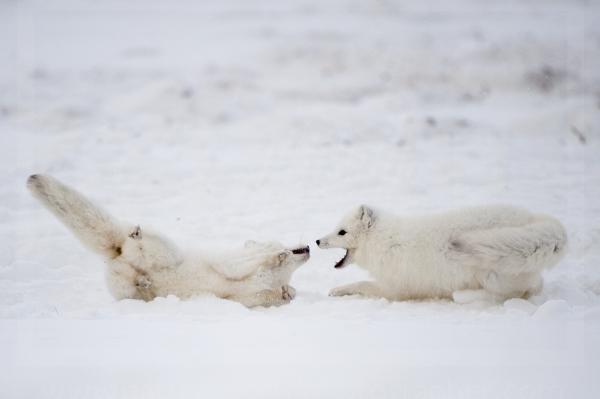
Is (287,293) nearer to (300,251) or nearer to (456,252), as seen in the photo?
(300,251)

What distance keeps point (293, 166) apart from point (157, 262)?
547cm

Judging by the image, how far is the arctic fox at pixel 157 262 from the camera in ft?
17.2

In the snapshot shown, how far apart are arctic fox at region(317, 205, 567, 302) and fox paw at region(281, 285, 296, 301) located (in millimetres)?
388

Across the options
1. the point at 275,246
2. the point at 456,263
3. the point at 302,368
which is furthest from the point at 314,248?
the point at 302,368

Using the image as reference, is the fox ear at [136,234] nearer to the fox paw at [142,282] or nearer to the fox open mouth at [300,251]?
the fox paw at [142,282]

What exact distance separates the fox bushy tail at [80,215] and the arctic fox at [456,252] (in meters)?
2.04

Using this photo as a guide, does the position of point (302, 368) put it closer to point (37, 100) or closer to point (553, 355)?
point (553, 355)

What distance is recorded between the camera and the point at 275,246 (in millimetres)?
6164

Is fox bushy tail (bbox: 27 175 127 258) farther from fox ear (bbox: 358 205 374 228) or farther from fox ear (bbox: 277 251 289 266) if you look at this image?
fox ear (bbox: 358 205 374 228)

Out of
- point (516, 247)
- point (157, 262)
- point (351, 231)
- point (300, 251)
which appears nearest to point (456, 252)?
point (516, 247)

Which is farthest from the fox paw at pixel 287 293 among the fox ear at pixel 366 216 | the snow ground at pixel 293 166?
the fox ear at pixel 366 216

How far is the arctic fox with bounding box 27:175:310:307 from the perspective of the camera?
5.23 m

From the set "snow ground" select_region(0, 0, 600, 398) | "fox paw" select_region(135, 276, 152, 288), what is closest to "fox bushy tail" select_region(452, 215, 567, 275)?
"snow ground" select_region(0, 0, 600, 398)

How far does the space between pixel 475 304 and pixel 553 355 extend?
167 centimetres
